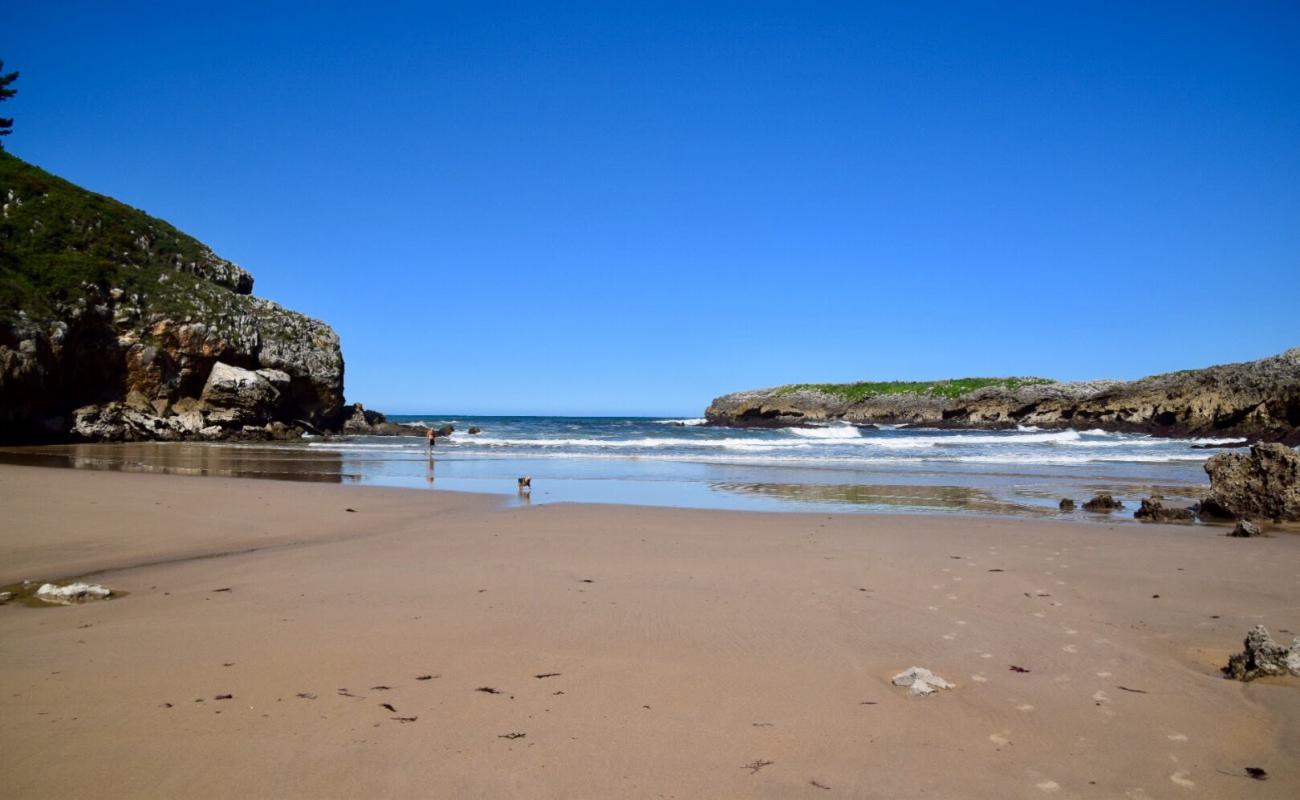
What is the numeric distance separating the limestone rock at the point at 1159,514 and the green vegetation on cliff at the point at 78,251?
30995mm

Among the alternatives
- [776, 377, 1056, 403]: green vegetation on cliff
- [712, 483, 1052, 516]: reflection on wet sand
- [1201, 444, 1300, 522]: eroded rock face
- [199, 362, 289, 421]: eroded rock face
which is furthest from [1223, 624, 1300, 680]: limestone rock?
[776, 377, 1056, 403]: green vegetation on cliff

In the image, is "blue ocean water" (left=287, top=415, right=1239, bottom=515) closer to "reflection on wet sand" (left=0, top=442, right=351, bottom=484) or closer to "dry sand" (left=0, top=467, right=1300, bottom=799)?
"reflection on wet sand" (left=0, top=442, right=351, bottom=484)

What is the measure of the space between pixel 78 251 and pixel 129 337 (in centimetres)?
521

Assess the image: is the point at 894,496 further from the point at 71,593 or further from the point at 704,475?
the point at 71,593

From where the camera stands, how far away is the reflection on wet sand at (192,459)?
17.4 m

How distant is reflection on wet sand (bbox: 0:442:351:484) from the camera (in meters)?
17.4

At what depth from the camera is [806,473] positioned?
20.1 meters

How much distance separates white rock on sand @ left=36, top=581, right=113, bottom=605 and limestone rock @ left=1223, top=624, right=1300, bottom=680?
25.4ft

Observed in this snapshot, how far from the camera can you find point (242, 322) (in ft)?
112

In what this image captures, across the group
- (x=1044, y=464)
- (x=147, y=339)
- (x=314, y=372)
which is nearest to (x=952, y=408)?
(x=1044, y=464)

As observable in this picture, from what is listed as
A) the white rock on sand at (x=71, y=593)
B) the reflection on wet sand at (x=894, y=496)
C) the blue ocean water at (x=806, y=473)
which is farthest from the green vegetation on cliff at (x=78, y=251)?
the reflection on wet sand at (x=894, y=496)

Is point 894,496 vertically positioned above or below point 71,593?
below

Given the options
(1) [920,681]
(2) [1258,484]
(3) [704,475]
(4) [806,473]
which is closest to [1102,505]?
(2) [1258,484]

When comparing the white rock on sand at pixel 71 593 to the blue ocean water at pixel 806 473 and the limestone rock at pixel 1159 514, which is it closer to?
the blue ocean water at pixel 806 473
